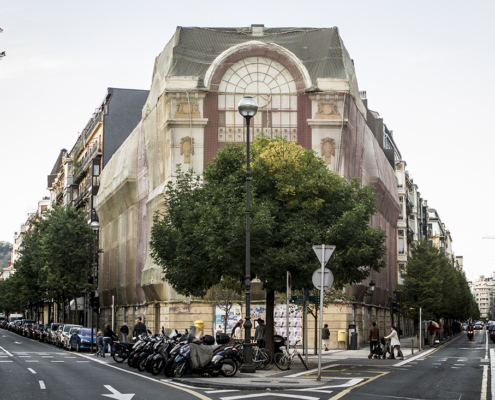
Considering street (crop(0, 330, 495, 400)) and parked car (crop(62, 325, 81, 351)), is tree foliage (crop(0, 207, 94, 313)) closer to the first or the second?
parked car (crop(62, 325, 81, 351))

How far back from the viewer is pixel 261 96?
47.9m

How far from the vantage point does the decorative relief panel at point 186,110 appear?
46.3m

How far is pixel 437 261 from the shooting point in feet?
190

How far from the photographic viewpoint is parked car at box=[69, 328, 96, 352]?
39.2 metres

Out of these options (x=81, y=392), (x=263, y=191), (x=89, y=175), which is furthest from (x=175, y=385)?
(x=89, y=175)

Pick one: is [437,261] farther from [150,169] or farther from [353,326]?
[150,169]

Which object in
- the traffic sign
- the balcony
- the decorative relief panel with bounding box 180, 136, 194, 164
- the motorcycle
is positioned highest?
the balcony

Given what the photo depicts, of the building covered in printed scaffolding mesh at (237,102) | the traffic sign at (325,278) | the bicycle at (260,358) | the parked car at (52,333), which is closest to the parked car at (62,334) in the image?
the parked car at (52,333)

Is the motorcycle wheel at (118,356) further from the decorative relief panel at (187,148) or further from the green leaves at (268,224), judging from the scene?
the decorative relief panel at (187,148)

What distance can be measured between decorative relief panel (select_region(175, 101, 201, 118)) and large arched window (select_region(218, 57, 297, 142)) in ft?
5.59

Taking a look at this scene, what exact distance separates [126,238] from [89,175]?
19235mm

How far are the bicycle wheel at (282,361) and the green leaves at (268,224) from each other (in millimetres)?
2512

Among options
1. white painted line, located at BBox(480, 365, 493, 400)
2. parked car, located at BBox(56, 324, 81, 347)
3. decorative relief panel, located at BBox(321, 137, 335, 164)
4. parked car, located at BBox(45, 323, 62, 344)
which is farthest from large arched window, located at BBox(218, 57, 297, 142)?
white painted line, located at BBox(480, 365, 493, 400)

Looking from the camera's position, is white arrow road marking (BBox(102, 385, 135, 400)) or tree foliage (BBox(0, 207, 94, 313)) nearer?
white arrow road marking (BBox(102, 385, 135, 400))
